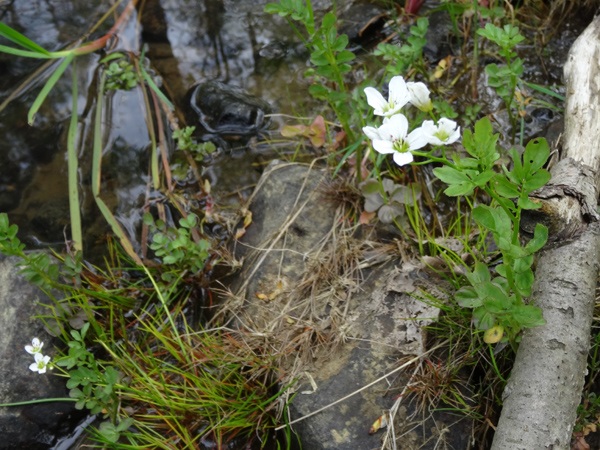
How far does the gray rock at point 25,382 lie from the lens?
2.13 meters

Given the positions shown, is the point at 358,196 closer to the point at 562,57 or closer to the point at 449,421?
the point at 449,421

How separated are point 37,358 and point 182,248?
0.76 meters

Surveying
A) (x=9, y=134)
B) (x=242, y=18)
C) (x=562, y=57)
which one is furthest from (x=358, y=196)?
(x=9, y=134)

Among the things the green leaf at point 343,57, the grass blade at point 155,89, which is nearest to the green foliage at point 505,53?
the green leaf at point 343,57

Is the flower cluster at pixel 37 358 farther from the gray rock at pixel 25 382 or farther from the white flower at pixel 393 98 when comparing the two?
the white flower at pixel 393 98

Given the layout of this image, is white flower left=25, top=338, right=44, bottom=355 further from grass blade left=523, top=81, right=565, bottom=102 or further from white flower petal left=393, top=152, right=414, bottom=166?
grass blade left=523, top=81, right=565, bottom=102

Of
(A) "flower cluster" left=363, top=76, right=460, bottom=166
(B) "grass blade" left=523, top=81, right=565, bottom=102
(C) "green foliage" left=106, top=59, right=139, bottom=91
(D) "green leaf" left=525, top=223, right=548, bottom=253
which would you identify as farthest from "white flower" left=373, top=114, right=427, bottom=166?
(C) "green foliage" left=106, top=59, right=139, bottom=91

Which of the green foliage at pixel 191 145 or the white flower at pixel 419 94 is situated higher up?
the white flower at pixel 419 94

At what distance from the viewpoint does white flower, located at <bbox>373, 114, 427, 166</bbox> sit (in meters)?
1.45

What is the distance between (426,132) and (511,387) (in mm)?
841

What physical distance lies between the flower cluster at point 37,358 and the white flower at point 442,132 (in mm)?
1740

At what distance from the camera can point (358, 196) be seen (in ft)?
7.71

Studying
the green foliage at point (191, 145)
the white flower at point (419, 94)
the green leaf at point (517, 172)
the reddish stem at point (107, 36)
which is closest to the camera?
the green leaf at point (517, 172)

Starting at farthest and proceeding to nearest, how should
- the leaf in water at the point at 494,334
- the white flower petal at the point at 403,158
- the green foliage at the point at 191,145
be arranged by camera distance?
1. the green foliage at the point at 191,145
2. the leaf in water at the point at 494,334
3. the white flower petal at the point at 403,158
